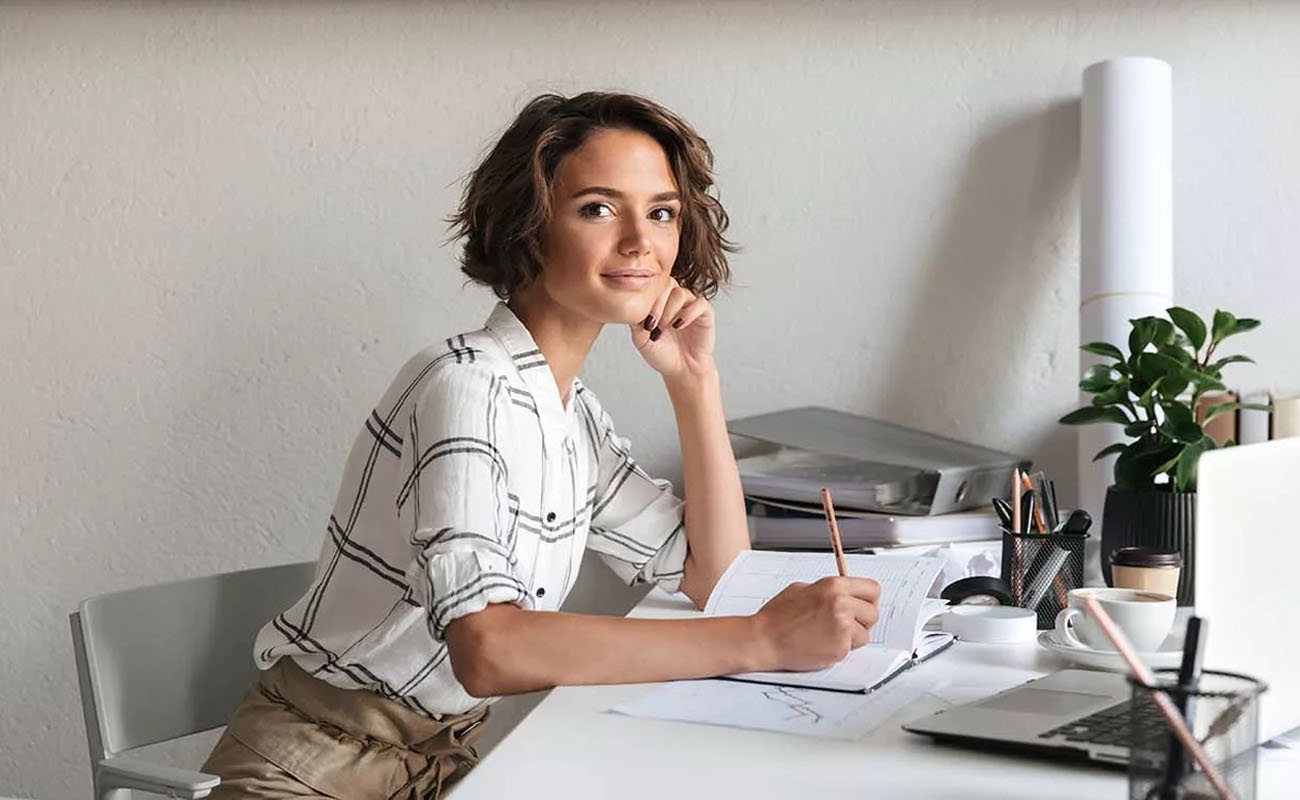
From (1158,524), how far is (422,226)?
1.02 meters

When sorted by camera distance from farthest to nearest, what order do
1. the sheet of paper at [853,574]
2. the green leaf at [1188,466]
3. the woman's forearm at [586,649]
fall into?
the green leaf at [1188,466] → the sheet of paper at [853,574] → the woman's forearm at [586,649]

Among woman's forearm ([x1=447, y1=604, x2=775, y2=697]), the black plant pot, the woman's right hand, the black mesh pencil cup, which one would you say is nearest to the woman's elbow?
woman's forearm ([x1=447, y1=604, x2=775, y2=697])

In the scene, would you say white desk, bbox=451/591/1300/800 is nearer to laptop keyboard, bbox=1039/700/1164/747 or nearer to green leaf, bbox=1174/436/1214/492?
laptop keyboard, bbox=1039/700/1164/747

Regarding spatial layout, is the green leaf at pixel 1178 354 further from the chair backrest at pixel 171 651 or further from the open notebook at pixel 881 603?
the chair backrest at pixel 171 651

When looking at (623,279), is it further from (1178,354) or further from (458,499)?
(1178,354)

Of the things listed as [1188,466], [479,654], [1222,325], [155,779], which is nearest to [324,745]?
[155,779]

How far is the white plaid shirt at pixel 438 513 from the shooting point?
1133 millimetres

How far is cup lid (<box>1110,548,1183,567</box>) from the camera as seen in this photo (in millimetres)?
1312

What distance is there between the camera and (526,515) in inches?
51.1

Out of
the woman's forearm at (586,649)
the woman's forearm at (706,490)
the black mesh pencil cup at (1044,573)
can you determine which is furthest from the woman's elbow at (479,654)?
the black mesh pencil cup at (1044,573)

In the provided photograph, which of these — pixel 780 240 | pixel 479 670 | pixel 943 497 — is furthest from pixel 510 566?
pixel 780 240

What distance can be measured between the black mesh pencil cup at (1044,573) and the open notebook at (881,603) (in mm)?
78

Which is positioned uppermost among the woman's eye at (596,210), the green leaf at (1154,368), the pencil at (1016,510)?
the woman's eye at (596,210)

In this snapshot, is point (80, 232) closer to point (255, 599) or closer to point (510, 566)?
point (255, 599)
